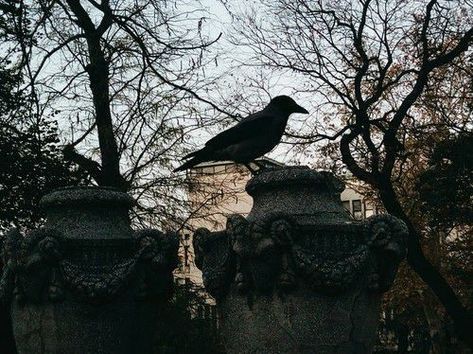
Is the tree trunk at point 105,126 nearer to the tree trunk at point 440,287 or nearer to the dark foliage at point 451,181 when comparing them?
the tree trunk at point 440,287

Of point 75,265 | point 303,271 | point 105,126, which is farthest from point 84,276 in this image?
point 105,126

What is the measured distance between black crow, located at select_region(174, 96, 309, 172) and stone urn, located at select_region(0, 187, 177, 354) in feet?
2.71

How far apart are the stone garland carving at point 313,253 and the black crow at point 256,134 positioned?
0.86 m

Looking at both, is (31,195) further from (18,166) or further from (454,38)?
(454,38)

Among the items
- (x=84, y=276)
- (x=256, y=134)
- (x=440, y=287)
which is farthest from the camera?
(x=440, y=287)

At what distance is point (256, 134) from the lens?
636cm

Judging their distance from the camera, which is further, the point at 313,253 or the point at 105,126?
the point at 105,126

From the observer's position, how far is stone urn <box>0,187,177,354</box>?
6027 millimetres

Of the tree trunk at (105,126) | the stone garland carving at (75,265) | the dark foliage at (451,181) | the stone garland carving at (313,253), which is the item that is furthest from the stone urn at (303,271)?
the dark foliage at (451,181)

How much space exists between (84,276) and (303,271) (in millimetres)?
1655

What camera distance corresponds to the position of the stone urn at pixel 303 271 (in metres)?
5.45

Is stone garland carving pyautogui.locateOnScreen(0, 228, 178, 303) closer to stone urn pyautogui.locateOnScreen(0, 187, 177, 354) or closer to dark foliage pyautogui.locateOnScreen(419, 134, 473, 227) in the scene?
stone urn pyautogui.locateOnScreen(0, 187, 177, 354)

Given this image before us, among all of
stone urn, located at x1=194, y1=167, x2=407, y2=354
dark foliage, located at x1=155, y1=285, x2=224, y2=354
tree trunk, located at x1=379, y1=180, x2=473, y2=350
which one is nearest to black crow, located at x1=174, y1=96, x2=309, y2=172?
stone urn, located at x1=194, y1=167, x2=407, y2=354

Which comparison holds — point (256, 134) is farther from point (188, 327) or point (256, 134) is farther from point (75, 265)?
point (188, 327)
